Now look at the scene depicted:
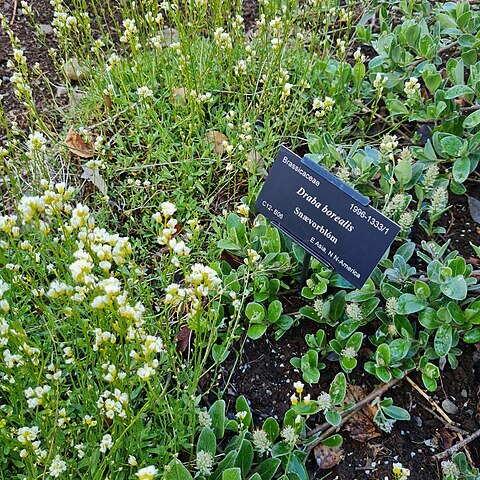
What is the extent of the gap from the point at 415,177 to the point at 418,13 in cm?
126

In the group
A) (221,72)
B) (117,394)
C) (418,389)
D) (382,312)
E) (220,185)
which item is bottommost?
(418,389)

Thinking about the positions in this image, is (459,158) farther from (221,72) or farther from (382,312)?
(221,72)

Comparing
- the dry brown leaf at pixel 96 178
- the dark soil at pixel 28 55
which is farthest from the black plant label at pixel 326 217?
the dark soil at pixel 28 55

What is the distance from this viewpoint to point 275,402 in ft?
6.35

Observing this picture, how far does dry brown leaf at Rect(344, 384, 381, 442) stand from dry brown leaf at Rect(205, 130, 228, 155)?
4.19 ft

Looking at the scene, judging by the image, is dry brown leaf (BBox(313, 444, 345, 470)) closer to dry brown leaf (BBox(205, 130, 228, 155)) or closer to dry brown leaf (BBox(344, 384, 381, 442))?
dry brown leaf (BBox(344, 384, 381, 442))

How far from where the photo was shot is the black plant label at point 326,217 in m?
1.73

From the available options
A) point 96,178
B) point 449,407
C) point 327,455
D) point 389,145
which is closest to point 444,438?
point 449,407

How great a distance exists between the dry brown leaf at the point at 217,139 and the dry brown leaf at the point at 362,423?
1.28m

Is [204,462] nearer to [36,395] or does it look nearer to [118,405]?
[118,405]

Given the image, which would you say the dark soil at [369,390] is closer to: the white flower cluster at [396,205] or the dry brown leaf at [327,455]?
the dry brown leaf at [327,455]

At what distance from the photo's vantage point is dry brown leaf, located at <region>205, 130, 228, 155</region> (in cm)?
266

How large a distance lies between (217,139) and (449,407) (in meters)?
1.53

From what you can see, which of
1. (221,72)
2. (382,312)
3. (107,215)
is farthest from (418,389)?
(221,72)
